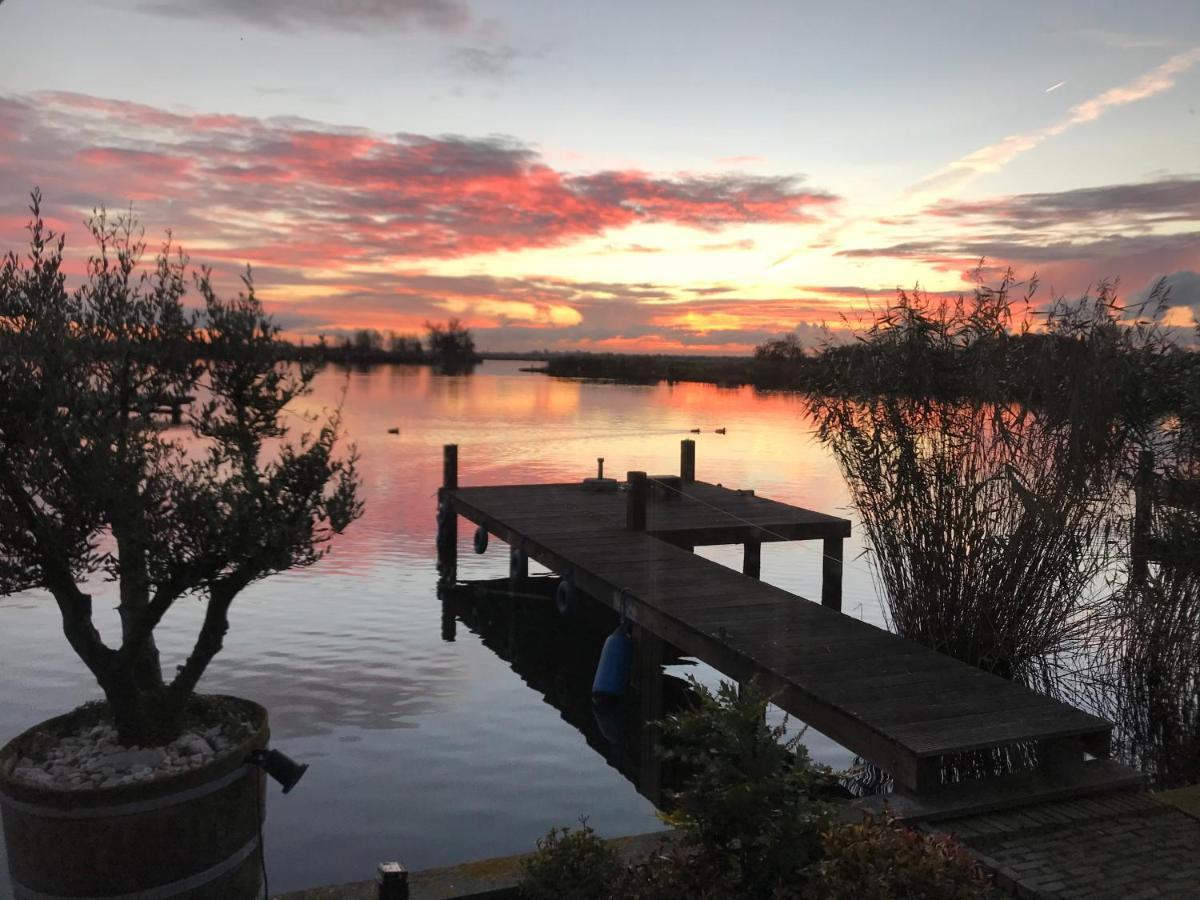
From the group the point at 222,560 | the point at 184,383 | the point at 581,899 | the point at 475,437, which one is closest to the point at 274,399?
the point at 184,383

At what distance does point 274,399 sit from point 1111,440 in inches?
348

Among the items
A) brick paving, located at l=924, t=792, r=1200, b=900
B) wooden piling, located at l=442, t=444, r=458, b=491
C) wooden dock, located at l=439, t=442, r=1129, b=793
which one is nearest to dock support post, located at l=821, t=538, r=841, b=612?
wooden dock, located at l=439, t=442, r=1129, b=793

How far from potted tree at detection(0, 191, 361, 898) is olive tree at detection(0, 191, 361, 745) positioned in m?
0.01

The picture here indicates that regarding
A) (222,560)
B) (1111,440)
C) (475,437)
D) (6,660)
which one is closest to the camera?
(222,560)

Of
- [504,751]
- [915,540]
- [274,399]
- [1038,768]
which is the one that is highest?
[274,399]

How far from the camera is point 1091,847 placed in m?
6.37

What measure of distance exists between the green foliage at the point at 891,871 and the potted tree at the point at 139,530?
3.33 metres

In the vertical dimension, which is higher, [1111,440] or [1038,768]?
[1111,440]

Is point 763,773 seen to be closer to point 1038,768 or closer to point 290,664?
point 1038,768

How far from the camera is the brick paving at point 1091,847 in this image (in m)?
5.79

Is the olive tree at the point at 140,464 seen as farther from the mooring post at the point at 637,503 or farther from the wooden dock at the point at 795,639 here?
the mooring post at the point at 637,503

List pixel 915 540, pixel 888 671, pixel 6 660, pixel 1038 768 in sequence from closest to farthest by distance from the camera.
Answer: pixel 1038 768 → pixel 888 671 → pixel 915 540 → pixel 6 660

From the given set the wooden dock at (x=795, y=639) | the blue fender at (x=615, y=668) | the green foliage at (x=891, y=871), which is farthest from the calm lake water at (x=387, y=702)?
the green foliage at (x=891, y=871)

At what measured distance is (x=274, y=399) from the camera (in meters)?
6.21
